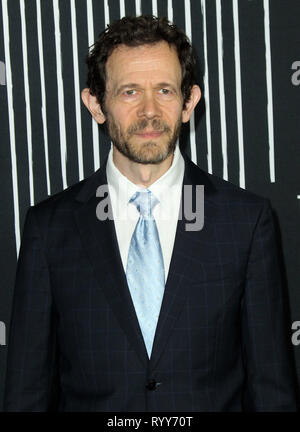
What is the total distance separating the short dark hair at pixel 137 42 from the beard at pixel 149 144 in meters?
0.19

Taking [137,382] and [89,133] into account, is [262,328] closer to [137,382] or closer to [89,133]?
[137,382]

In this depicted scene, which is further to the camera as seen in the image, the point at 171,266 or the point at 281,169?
the point at 281,169

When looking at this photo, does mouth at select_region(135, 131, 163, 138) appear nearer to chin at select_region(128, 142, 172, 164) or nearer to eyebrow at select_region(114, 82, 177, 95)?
chin at select_region(128, 142, 172, 164)

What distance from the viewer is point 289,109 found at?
2750 mm

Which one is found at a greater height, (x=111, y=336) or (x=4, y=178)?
(x=4, y=178)

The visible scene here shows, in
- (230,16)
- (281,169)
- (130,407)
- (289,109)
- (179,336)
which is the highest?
(230,16)

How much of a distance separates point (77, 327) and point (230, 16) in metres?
1.33

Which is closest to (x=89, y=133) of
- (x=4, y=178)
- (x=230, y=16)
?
(x=4, y=178)

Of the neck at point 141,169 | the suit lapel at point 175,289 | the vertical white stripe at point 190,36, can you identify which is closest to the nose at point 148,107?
the neck at point 141,169

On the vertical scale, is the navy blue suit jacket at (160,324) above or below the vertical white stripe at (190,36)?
below

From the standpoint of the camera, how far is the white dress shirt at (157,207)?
224 centimetres
